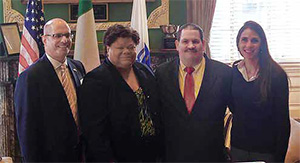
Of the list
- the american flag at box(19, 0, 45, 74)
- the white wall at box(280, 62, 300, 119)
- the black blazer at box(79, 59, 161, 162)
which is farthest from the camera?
the white wall at box(280, 62, 300, 119)

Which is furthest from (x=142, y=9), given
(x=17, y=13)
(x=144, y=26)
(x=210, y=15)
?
(x=17, y=13)

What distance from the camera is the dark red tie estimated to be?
6.97 ft

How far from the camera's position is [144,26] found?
12.6 ft

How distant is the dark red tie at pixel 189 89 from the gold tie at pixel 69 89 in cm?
68

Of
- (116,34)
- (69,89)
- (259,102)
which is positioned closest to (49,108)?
(69,89)

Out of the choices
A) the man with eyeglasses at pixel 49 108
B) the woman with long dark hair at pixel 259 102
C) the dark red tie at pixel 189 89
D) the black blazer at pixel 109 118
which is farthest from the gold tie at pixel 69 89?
the woman with long dark hair at pixel 259 102

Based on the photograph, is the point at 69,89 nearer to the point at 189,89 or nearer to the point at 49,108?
the point at 49,108

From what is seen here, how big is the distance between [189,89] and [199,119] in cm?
20

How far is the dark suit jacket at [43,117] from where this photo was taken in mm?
2002

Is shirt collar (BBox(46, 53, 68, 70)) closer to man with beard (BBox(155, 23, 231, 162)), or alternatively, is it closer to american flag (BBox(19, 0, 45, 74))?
man with beard (BBox(155, 23, 231, 162))

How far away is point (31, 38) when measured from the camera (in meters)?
3.46

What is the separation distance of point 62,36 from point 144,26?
70.7 inches

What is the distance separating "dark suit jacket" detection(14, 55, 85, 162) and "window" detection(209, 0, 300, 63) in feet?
9.48

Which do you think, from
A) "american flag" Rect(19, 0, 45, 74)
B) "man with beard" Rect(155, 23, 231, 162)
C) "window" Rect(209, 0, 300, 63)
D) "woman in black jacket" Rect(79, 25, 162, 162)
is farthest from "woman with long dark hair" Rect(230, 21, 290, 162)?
"window" Rect(209, 0, 300, 63)
